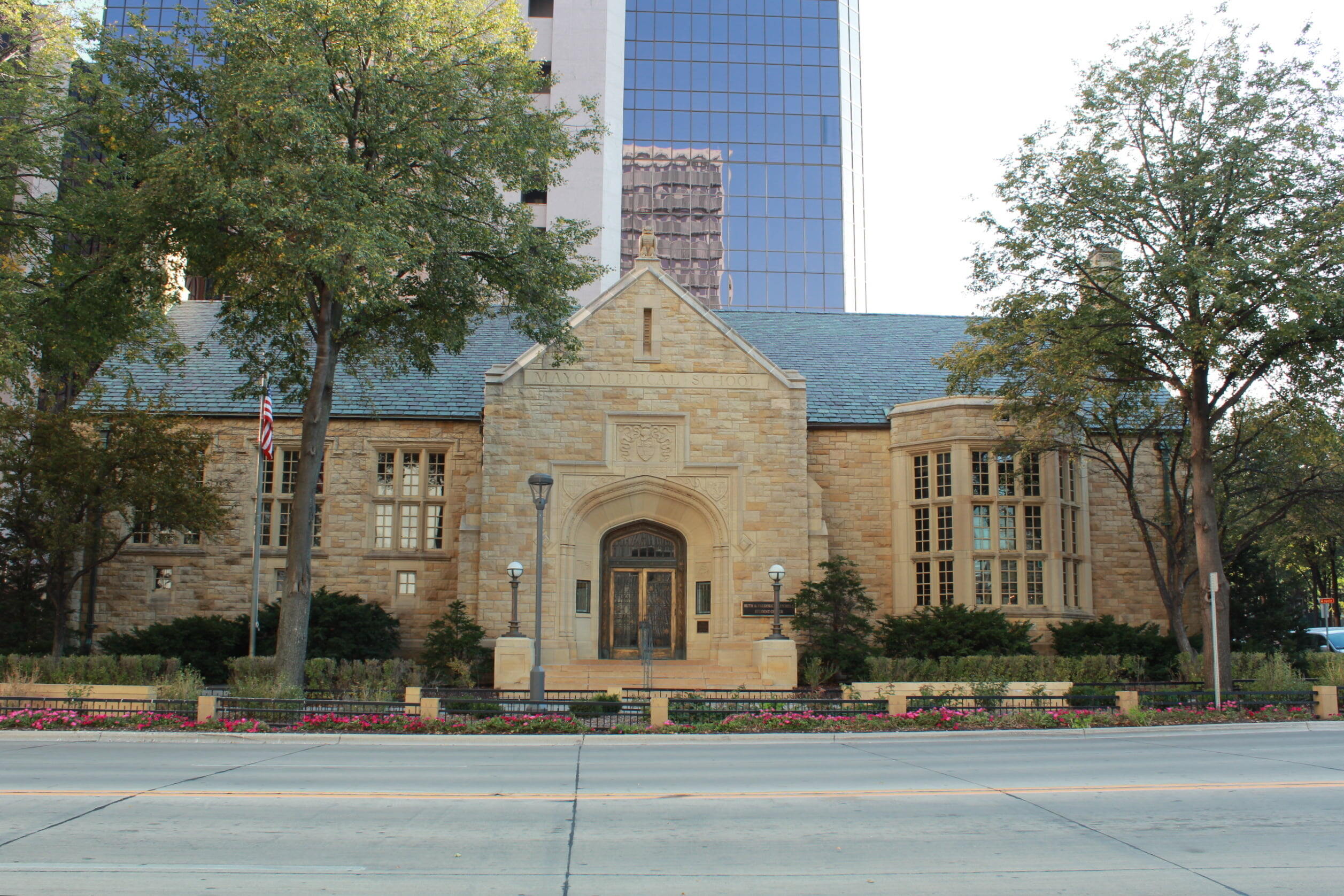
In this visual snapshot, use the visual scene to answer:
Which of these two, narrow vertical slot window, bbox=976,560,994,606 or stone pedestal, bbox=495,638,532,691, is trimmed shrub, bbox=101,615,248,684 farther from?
narrow vertical slot window, bbox=976,560,994,606

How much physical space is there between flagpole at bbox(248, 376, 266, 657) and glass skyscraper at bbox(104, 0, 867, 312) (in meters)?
62.1

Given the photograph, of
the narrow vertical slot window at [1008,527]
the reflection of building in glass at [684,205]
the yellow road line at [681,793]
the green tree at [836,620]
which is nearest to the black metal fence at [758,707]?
Answer: the green tree at [836,620]

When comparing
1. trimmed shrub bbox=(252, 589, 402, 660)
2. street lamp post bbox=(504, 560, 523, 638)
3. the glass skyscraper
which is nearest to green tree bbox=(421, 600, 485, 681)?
street lamp post bbox=(504, 560, 523, 638)

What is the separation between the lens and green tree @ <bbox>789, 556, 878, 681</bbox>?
891 inches

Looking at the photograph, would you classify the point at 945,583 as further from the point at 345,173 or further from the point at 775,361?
the point at 345,173

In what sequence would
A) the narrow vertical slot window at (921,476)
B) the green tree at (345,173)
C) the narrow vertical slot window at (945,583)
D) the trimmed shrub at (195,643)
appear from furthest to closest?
the narrow vertical slot window at (921,476), the narrow vertical slot window at (945,583), the trimmed shrub at (195,643), the green tree at (345,173)

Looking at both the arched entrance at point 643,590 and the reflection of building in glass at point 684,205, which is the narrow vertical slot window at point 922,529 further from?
the reflection of building in glass at point 684,205

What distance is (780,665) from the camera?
71.1ft

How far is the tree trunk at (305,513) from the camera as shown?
18.1 meters

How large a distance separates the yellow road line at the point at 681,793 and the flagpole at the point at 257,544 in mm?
10929

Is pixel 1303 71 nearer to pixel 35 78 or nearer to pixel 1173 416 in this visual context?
pixel 1173 416

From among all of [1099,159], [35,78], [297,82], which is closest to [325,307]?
[297,82]

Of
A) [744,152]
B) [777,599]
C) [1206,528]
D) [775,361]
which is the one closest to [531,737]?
[777,599]

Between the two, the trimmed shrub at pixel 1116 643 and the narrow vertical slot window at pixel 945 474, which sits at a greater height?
the narrow vertical slot window at pixel 945 474
